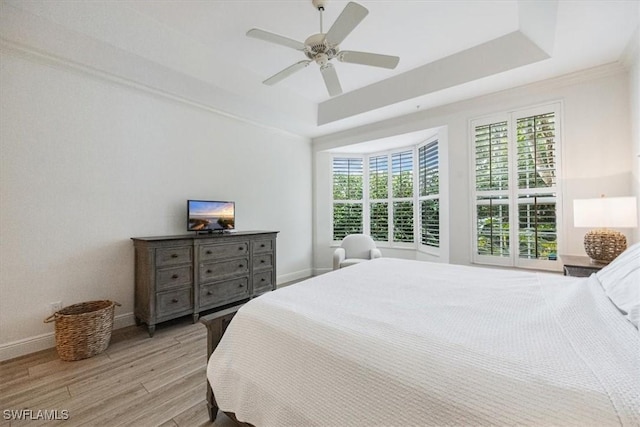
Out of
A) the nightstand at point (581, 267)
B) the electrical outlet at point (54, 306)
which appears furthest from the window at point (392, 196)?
the electrical outlet at point (54, 306)

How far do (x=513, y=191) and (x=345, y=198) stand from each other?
9.17 feet

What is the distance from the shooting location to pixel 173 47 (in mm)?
2674

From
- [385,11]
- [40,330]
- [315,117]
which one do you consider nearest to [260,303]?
[40,330]

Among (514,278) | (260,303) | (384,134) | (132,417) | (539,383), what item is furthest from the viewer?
(384,134)

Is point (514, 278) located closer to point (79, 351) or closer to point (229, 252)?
point (229, 252)

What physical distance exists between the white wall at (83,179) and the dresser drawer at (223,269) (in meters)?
0.71

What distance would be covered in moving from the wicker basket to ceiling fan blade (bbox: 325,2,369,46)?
297 cm

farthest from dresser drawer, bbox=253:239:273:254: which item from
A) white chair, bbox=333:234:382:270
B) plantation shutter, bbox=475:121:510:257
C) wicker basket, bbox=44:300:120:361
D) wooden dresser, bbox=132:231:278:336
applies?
plantation shutter, bbox=475:121:510:257

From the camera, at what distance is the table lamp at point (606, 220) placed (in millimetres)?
2190

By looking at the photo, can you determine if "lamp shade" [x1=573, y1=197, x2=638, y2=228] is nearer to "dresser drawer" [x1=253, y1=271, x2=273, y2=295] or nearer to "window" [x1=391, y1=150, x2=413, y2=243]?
"window" [x1=391, y1=150, x2=413, y2=243]

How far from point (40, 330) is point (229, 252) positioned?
69.4 inches

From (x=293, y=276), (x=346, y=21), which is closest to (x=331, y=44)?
(x=346, y=21)

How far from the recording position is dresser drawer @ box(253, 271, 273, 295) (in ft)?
11.9
